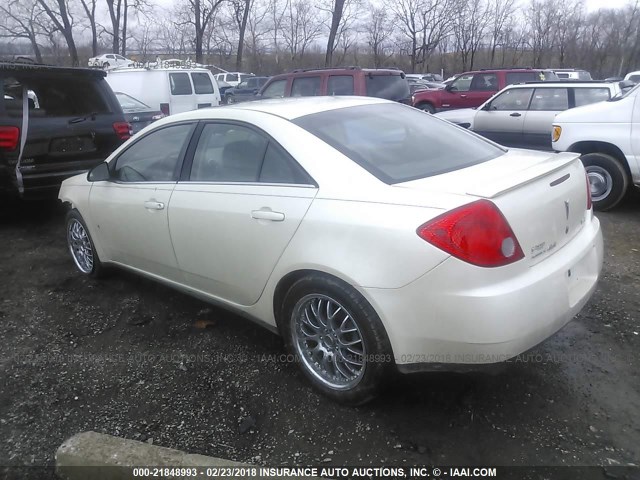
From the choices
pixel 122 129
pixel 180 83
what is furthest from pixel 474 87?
pixel 122 129

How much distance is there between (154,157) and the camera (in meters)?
3.78

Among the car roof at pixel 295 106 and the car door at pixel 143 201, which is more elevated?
the car roof at pixel 295 106

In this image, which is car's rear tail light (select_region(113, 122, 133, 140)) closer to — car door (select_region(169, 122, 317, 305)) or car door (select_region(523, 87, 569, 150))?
car door (select_region(169, 122, 317, 305))

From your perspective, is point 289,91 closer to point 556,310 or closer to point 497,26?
point 556,310

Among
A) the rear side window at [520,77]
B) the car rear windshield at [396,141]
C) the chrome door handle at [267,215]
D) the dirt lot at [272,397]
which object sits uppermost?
the rear side window at [520,77]

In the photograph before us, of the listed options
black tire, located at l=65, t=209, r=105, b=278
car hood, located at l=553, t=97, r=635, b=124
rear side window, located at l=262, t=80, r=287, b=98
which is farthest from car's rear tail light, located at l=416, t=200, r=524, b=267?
rear side window, located at l=262, t=80, r=287, b=98

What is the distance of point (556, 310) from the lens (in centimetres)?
240

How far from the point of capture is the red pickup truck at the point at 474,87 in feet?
43.6

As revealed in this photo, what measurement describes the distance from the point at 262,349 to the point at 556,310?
5.86 ft

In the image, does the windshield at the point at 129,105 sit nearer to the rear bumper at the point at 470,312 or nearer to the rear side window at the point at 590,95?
the rear side window at the point at 590,95

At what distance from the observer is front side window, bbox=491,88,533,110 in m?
9.19

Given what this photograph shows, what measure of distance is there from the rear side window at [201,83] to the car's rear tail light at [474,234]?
11478mm

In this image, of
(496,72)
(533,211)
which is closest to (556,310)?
(533,211)

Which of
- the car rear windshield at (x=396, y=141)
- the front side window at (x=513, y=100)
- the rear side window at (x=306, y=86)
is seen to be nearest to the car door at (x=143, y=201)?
the car rear windshield at (x=396, y=141)
